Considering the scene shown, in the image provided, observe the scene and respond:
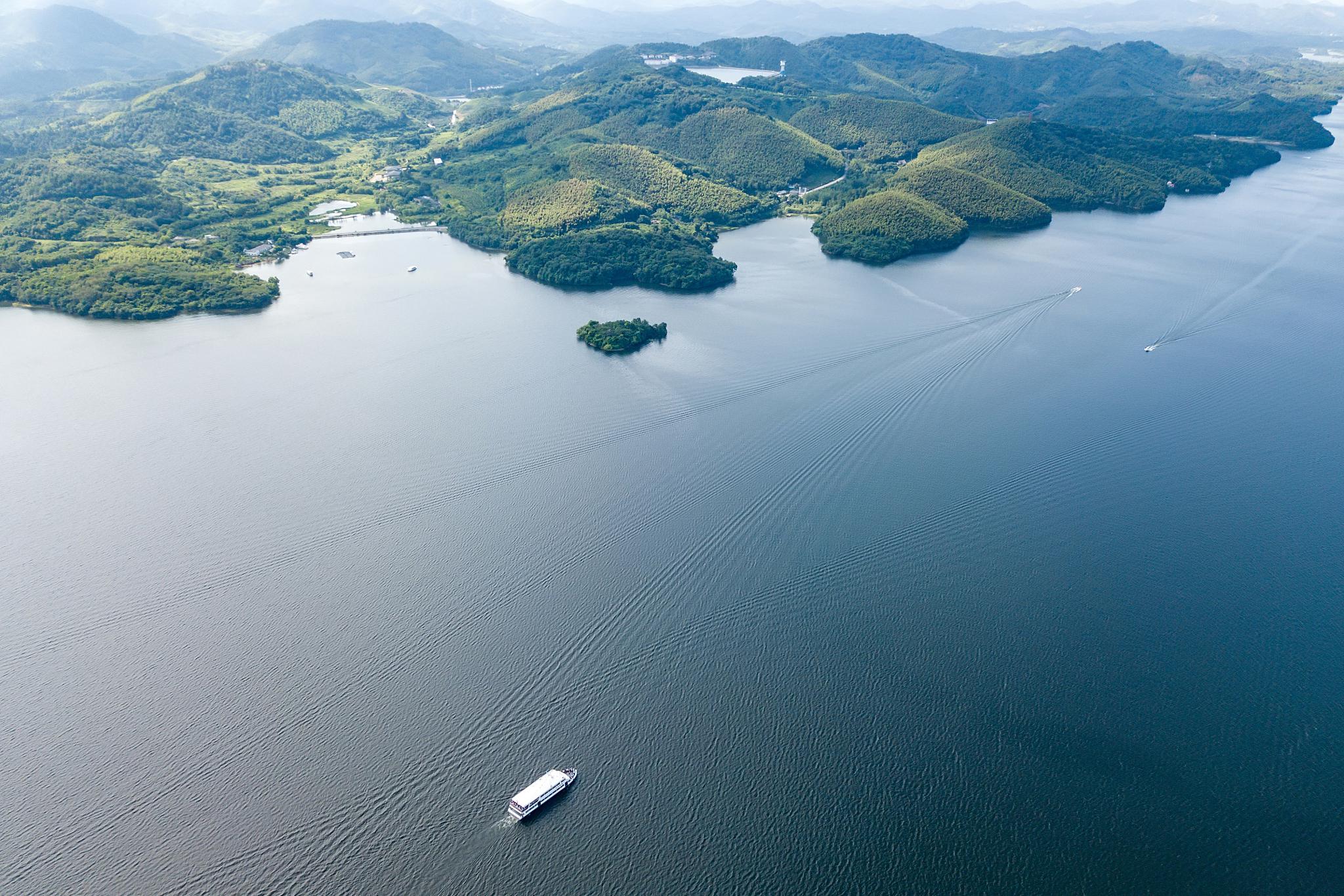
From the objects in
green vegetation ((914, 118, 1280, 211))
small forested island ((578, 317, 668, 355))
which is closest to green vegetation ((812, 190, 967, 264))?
green vegetation ((914, 118, 1280, 211))

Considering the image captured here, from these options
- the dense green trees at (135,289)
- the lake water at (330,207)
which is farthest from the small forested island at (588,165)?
the lake water at (330,207)

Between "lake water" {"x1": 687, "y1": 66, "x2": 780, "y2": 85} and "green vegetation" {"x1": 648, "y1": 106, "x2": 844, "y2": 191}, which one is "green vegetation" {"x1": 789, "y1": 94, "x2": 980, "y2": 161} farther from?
"lake water" {"x1": 687, "y1": 66, "x2": 780, "y2": 85}

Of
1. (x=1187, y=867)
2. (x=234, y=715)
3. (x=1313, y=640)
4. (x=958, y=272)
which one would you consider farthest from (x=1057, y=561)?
(x=958, y=272)

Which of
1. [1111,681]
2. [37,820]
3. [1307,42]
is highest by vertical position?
[1307,42]

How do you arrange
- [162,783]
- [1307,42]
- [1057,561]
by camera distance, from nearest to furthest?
[162,783]
[1057,561]
[1307,42]

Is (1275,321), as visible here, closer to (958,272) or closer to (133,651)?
(958,272)

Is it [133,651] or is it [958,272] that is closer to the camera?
[133,651]
